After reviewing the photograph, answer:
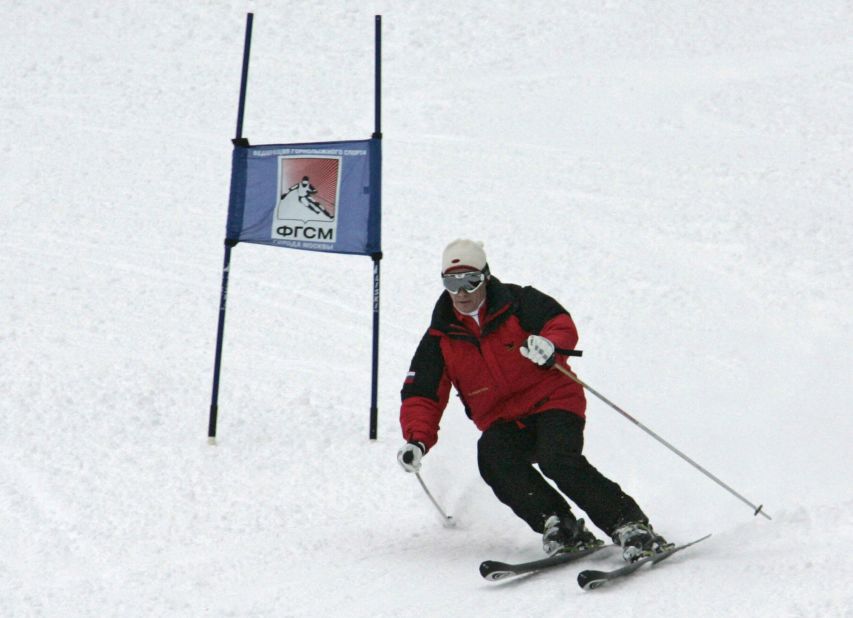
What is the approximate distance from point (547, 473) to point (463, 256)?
3.31ft

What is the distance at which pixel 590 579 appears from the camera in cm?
438

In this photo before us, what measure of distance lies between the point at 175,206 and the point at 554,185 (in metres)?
3.55

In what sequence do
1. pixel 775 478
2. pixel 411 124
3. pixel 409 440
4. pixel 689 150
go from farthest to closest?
pixel 411 124
pixel 689 150
pixel 775 478
pixel 409 440

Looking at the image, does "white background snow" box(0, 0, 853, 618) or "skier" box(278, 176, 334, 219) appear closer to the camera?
"white background snow" box(0, 0, 853, 618)

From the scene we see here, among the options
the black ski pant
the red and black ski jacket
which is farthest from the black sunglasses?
the black ski pant

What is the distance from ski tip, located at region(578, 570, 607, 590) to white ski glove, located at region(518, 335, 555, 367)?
96 centimetres

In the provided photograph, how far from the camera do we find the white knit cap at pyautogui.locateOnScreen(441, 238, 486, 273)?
17.1 ft

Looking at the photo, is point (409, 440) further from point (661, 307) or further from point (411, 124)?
point (411, 124)

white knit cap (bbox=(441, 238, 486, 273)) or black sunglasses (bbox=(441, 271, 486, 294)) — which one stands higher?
white knit cap (bbox=(441, 238, 486, 273))

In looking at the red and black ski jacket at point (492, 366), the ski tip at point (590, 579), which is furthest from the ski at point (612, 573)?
the red and black ski jacket at point (492, 366)

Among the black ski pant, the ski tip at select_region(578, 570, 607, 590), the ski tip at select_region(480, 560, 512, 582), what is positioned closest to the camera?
the ski tip at select_region(578, 570, 607, 590)

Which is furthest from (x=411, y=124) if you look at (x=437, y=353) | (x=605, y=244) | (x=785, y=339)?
(x=437, y=353)

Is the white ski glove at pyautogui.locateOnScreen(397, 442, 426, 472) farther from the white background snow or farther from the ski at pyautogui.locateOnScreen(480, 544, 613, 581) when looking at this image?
the ski at pyautogui.locateOnScreen(480, 544, 613, 581)

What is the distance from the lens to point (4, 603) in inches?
186
